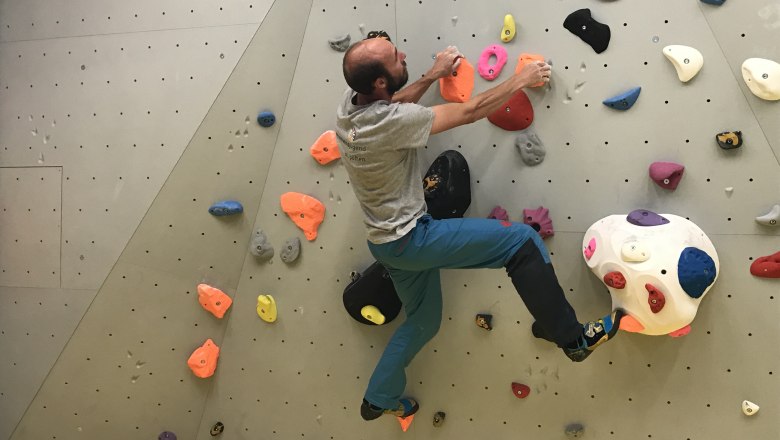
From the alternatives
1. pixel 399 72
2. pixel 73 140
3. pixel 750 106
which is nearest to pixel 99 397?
pixel 73 140

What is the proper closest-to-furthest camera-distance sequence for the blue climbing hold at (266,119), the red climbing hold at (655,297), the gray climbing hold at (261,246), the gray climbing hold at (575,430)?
the red climbing hold at (655,297) → the gray climbing hold at (575,430) → the blue climbing hold at (266,119) → the gray climbing hold at (261,246)

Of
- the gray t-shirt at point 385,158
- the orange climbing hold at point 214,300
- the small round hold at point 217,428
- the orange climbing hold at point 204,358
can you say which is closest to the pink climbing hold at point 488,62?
the gray t-shirt at point 385,158

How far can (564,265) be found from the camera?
2.17 meters

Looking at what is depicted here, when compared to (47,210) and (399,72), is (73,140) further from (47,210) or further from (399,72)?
(399,72)

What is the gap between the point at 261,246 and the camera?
2447 mm

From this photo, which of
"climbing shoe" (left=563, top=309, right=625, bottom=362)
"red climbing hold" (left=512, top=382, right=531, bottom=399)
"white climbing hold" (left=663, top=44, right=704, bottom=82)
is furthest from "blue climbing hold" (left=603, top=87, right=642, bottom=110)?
"red climbing hold" (left=512, top=382, right=531, bottom=399)

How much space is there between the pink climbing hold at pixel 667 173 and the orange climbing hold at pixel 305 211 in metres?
1.21

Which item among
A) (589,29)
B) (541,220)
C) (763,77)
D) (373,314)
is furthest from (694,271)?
(373,314)

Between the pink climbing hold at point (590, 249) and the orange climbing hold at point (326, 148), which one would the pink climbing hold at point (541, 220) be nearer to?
the pink climbing hold at point (590, 249)

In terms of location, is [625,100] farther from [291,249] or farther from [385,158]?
[291,249]

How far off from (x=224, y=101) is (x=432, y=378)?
138 cm

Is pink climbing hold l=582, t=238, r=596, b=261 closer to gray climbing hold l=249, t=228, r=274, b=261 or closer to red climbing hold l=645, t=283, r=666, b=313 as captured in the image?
red climbing hold l=645, t=283, r=666, b=313

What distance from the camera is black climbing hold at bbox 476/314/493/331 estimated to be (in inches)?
88.7

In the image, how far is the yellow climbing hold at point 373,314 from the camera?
231 cm
